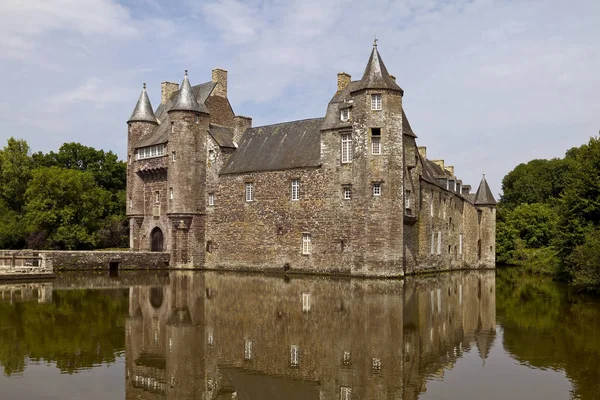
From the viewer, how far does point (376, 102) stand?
31.0 meters

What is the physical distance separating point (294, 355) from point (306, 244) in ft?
75.6

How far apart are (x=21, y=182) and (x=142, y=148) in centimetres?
1221

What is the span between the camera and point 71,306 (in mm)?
18578

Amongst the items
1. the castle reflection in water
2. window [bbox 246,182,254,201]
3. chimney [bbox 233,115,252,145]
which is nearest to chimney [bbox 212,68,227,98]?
chimney [bbox 233,115,252,145]

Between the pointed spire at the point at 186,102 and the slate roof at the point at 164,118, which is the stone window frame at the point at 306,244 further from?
the slate roof at the point at 164,118

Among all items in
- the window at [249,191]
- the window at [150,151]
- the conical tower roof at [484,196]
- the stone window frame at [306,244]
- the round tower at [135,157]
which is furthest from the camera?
the conical tower roof at [484,196]

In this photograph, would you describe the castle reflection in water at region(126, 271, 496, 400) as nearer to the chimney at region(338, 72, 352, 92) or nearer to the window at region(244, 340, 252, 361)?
the window at region(244, 340, 252, 361)

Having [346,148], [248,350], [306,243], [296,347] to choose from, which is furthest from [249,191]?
[248,350]

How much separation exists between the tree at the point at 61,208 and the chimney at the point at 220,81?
455 inches

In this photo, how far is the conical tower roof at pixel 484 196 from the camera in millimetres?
47594

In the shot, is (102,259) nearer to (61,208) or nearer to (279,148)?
(61,208)

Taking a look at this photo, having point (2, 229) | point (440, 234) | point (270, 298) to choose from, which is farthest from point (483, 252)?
point (2, 229)

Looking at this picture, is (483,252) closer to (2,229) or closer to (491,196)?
(491,196)

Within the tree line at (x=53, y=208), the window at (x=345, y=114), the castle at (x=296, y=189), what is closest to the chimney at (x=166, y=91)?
the castle at (x=296, y=189)
